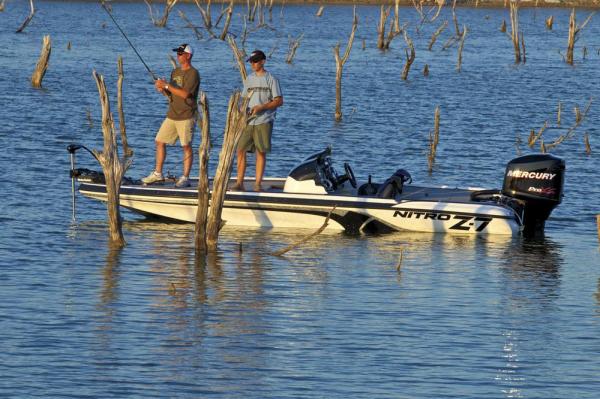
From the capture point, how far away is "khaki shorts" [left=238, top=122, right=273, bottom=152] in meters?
17.8

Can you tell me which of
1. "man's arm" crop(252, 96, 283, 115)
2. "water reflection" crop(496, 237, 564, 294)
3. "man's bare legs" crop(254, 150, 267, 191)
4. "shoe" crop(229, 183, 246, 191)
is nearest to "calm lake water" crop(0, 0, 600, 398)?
"water reflection" crop(496, 237, 564, 294)

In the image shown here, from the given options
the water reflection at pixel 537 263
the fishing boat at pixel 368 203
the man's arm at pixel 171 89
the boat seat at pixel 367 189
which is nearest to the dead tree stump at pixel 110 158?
the man's arm at pixel 171 89

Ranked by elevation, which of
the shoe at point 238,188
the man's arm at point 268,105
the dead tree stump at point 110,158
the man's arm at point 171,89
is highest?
the man's arm at point 171,89

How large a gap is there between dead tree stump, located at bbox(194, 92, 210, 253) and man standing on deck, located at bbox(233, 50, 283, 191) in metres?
1.11

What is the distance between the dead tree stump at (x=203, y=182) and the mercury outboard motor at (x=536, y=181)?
407 cm

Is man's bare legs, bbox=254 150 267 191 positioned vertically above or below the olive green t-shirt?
below

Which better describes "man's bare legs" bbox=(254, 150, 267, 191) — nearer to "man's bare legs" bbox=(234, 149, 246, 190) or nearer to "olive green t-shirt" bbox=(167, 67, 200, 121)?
"man's bare legs" bbox=(234, 149, 246, 190)

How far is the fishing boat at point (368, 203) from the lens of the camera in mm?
17859


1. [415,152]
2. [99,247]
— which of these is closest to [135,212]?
[99,247]

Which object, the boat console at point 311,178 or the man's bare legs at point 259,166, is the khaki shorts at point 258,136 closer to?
the man's bare legs at point 259,166

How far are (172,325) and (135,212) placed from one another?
5.49 metres

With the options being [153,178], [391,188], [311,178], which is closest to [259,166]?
[311,178]

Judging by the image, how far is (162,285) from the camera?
49.9ft

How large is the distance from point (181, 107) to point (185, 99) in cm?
23
